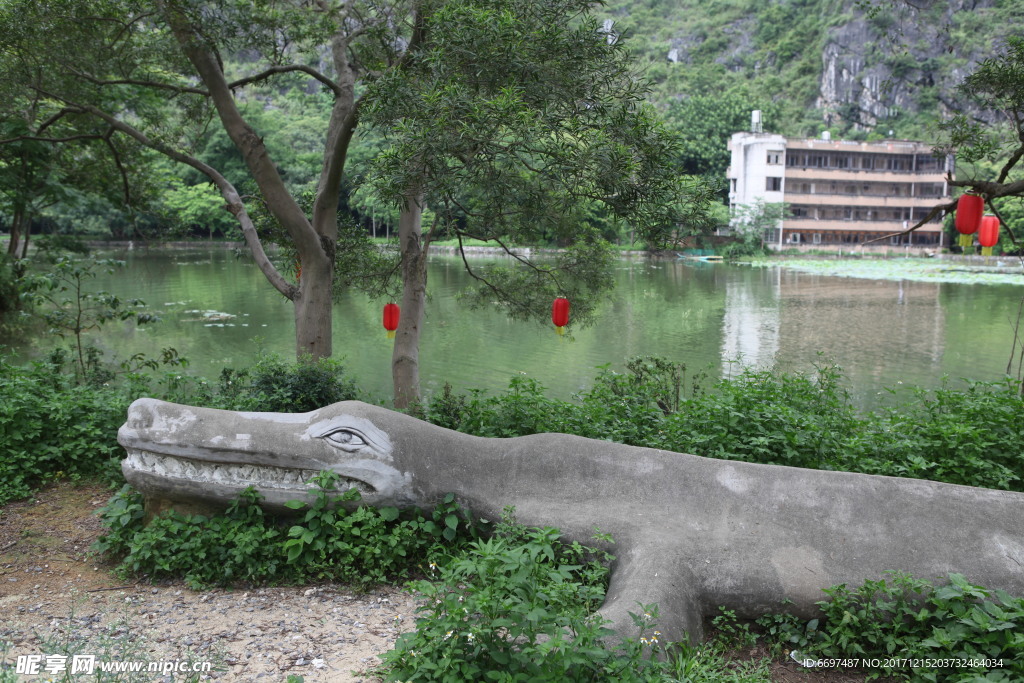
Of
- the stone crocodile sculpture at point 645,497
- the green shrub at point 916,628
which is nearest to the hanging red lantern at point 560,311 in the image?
the stone crocodile sculpture at point 645,497

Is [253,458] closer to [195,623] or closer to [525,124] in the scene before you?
[195,623]

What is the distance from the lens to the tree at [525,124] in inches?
195

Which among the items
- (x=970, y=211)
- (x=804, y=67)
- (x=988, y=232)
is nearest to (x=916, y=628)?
(x=970, y=211)

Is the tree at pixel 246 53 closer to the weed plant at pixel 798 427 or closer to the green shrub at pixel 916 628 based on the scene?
the weed plant at pixel 798 427

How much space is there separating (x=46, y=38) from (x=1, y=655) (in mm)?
6448

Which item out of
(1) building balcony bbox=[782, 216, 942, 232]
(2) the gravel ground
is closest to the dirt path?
(2) the gravel ground

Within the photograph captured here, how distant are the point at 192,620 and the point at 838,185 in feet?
164

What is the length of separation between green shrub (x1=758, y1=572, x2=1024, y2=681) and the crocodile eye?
2138 millimetres

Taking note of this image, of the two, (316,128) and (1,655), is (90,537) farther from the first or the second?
(316,128)

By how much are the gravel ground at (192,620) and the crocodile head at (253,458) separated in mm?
486

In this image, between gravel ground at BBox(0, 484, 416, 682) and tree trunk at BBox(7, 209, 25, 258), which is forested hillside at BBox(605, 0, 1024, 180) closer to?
tree trunk at BBox(7, 209, 25, 258)

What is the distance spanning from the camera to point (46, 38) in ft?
24.5

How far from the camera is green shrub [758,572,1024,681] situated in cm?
290

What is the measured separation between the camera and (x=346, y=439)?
411 cm
